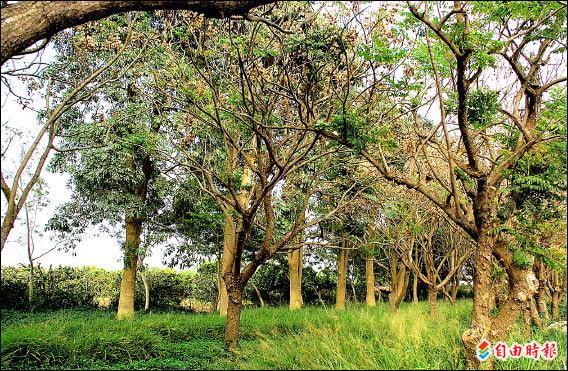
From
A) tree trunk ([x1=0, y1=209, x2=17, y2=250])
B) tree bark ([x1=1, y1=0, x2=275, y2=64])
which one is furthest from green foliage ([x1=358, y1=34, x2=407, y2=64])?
tree trunk ([x1=0, y1=209, x2=17, y2=250])

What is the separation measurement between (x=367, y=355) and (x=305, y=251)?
12.8m

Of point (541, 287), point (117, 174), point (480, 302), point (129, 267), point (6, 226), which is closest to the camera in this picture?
point (6, 226)

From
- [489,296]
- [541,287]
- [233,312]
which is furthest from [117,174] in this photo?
[541,287]

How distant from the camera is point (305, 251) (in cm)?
1783

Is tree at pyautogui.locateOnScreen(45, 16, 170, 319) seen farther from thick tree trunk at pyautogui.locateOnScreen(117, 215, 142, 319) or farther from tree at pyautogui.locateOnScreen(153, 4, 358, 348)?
Result: tree at pyautogui.locateOnScreen(153, 4, 358, 348)

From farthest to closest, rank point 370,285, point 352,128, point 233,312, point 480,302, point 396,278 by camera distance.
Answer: point 370,285 → point 396,278 → point 233,312 → point 352,128 → point 480,302

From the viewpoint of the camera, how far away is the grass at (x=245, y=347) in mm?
4977

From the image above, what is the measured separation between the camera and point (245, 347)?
7.18m

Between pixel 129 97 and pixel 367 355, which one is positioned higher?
pixel 129 97

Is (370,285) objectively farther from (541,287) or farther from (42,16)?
(42,16)

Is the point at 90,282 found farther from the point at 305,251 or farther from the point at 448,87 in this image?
the point at 448,87

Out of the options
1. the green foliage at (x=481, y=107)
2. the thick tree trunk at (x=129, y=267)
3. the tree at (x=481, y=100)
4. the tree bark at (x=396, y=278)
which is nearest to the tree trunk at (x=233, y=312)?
the tree at (x=481, y=100)

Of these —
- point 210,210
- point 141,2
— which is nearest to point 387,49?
point 141,2

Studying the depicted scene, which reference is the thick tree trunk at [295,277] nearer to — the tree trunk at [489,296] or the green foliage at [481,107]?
the tree trunk at [489,296]
